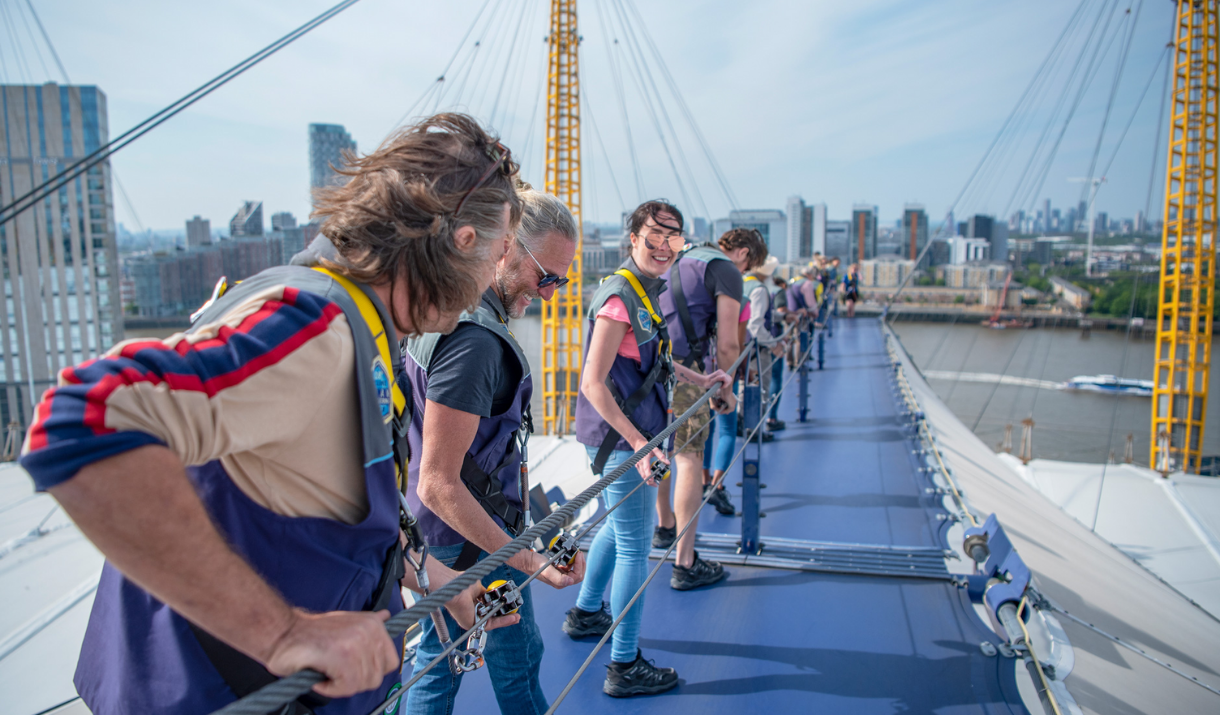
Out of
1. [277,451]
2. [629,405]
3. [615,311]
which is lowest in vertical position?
[629,405]

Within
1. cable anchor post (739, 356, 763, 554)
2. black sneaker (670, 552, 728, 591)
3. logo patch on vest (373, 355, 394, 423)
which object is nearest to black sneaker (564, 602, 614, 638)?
black sneaker (670, 552, 728, 591)

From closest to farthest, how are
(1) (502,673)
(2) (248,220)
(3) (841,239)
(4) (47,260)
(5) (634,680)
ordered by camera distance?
1. (1) (502,673)
2. (5) (634,680)
3. (2) (248,220)
4. (4) (47,260)
5. (3) (841,239)

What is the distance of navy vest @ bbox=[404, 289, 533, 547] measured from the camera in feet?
4.26

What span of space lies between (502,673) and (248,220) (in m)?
25.0

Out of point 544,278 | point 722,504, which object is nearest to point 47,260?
point 722,504

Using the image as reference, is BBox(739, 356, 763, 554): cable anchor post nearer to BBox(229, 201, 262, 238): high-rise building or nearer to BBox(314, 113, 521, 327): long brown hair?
BBox(314, 113, 521, 327): long brown hair

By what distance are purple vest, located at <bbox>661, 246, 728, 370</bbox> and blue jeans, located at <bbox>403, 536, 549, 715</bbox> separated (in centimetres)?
166

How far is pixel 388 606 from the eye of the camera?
866 mm

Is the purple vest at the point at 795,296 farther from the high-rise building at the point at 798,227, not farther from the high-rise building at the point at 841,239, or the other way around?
the high-rise building at the point at 798,227

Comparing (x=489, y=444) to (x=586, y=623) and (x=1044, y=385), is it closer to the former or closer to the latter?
(x=586, y=623)

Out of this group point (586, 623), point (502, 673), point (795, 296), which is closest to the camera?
point (502, 673)

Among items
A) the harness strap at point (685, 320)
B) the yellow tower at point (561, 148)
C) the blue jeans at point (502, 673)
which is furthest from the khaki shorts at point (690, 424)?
the yellow tower at point (561, 148)

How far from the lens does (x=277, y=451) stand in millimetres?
663

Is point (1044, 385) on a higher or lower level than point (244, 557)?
lower
